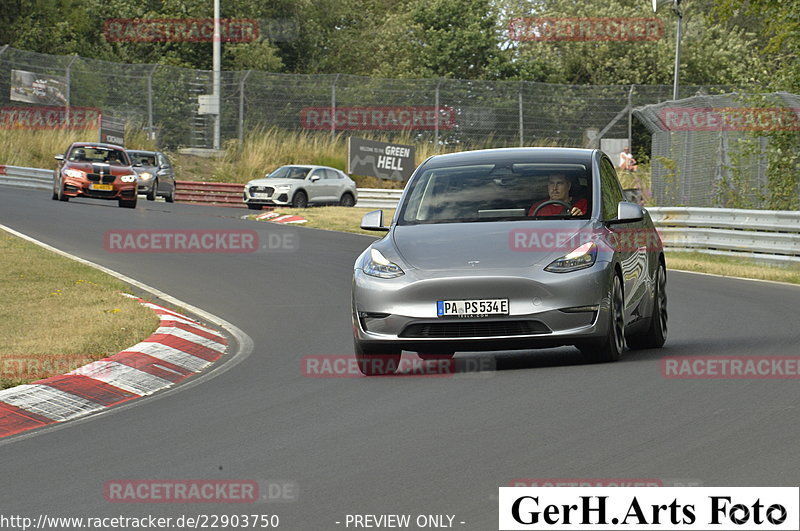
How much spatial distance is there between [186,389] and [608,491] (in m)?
4.80

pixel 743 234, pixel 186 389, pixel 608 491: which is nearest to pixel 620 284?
pixel 186 389

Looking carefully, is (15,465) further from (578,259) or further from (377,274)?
(578,259)

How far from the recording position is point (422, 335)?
404 inches

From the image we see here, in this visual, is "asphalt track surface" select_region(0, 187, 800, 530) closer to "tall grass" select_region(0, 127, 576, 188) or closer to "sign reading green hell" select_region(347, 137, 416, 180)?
"sign reading green hell" select_region(347, 137, 416, 180)

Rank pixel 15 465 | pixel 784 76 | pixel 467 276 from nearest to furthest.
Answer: pixel 15 465 → pixel 467 276 → pixel 784 76

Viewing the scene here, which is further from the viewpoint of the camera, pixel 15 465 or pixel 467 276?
pixel 467 276

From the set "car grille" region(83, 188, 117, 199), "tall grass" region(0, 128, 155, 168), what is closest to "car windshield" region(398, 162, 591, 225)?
"car grille" region(83, 188, 117, 199)

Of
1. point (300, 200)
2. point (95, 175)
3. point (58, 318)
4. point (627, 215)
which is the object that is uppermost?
point (627, 215)

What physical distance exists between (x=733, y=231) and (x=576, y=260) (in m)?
14.7

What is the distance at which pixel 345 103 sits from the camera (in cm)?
4769

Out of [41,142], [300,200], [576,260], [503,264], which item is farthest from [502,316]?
[41,142]

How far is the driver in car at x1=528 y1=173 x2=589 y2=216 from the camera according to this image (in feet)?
36.4

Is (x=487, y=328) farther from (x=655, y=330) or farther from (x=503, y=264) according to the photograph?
(x=655, y=330)

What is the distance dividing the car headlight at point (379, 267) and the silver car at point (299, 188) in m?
30.1
